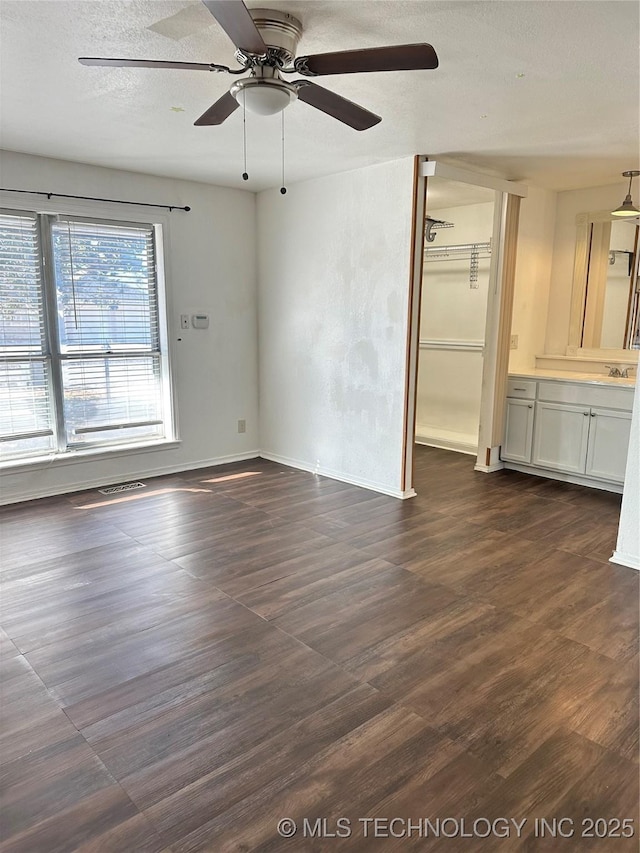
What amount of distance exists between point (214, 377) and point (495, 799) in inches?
168

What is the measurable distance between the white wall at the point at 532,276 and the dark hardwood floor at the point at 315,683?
205cm

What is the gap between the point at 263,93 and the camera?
2.22m

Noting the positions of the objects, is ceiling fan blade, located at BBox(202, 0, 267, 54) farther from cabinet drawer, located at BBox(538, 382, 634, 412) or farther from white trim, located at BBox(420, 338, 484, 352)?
white trim, located at BBox(420, 338, 484, 352)

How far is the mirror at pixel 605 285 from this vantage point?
4.88 metres

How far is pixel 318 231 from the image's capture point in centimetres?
486

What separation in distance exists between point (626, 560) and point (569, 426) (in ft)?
5.53

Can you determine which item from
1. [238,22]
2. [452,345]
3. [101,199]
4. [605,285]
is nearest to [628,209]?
[605,285]

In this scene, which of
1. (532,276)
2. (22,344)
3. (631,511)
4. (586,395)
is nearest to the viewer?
(631,511)

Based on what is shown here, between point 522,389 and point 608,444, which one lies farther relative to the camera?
point 522,389

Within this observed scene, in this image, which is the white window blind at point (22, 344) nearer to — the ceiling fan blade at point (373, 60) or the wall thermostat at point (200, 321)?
the wall thermostat at point (200, 321)

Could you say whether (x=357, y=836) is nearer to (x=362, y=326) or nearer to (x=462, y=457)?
(x=362, y=326)

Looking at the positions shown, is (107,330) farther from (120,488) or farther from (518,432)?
(518,432)

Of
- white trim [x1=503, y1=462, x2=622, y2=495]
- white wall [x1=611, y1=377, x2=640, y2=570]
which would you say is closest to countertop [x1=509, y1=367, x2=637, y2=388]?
white trim [x1=503, y1=462, x2=622, y2=495]

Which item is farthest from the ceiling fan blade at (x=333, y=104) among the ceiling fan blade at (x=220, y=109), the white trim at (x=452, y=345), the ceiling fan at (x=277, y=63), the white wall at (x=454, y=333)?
the white trim at (x=452, y=345)
